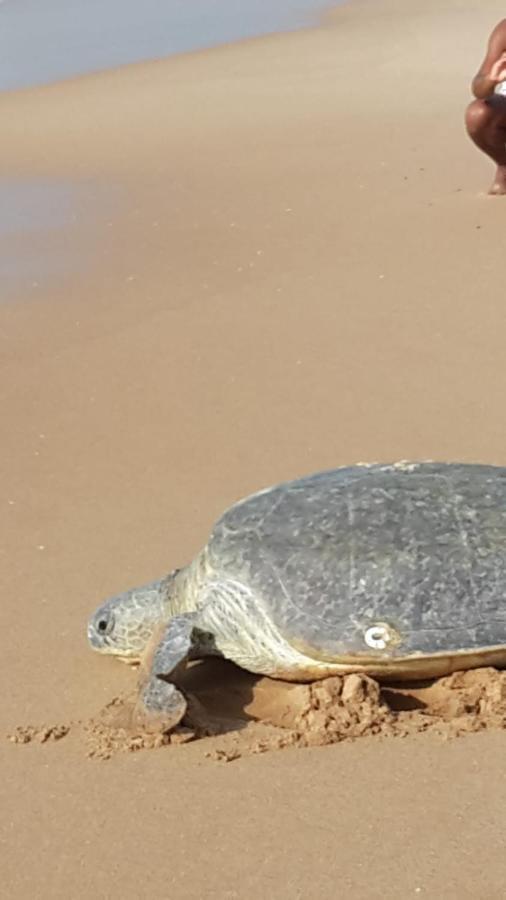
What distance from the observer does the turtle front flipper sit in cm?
334

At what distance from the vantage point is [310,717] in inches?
131

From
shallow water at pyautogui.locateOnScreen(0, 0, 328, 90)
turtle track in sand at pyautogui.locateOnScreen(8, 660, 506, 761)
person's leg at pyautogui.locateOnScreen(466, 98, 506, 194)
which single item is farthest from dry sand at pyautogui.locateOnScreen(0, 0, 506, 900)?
shallow water at pyautogui.locateOnScreen(0, 0, 328, 90)

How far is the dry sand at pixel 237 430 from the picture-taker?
2.91 meters

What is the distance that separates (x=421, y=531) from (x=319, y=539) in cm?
25

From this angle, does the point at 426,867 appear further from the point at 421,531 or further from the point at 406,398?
the point at 406,398

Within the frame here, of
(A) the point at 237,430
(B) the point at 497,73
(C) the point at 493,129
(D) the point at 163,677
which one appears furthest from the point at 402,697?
(B) the point at 497,73

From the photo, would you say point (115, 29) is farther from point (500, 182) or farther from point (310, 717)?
point (310, 717)

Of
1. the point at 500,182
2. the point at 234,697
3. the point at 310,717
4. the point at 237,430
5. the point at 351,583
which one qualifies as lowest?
the point at 500,182

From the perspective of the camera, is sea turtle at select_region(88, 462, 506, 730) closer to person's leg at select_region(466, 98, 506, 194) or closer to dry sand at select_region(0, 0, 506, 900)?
dry sand at select_region(0, 0, 506, 900)

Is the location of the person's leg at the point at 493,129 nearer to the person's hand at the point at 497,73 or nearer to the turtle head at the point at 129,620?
the person's hand at the point at 497,73

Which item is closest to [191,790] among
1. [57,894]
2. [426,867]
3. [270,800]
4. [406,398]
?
[270,800]

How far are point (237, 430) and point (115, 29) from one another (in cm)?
1496

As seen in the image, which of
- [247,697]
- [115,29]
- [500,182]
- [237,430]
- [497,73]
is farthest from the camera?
[115,29]

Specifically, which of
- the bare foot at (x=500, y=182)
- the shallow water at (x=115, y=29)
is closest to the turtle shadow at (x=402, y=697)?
the bare foot at (x=500, y=182)
